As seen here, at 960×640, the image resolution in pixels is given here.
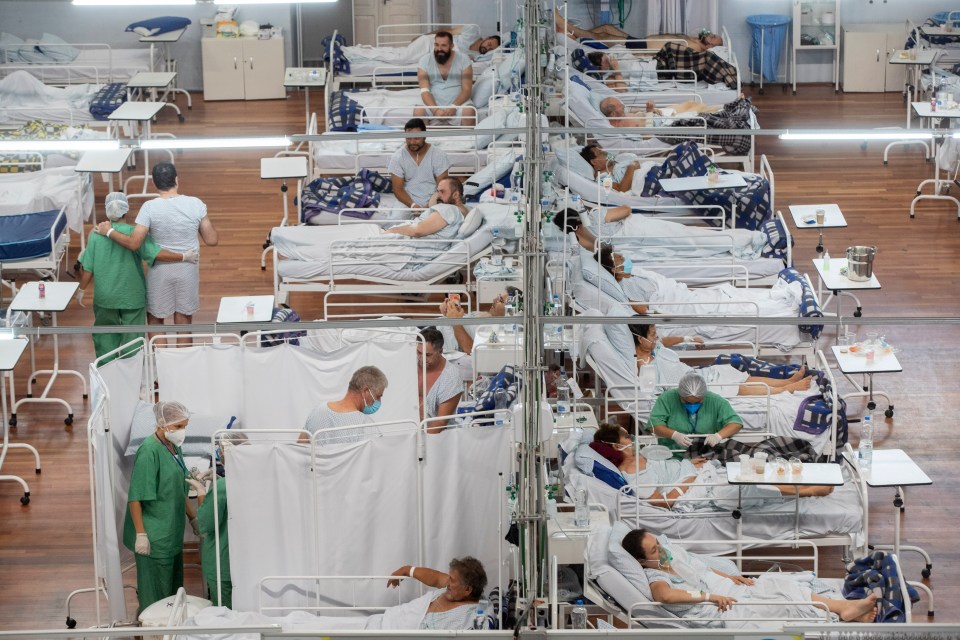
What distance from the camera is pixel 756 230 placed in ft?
33.0

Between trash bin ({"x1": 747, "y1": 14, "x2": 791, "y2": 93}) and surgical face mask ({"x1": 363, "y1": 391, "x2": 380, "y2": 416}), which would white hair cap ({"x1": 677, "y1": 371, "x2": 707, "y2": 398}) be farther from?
trash bin ({"x1": 747, "y1": 14, "x2": 791, "y2": 93})

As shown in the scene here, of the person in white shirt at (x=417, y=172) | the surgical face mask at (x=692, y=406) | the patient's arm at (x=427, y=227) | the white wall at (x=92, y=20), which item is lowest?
the surgical face mask at (x=692, y=406)

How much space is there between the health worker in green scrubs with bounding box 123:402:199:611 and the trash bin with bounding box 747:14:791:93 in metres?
10.1

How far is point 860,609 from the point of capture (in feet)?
19.9

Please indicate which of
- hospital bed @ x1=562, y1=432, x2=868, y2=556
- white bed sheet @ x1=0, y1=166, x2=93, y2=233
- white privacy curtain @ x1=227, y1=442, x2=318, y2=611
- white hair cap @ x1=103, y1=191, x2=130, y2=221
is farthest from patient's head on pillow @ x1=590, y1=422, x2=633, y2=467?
white bed sheet @ x1=0, y1=166, x2=93, y2=233

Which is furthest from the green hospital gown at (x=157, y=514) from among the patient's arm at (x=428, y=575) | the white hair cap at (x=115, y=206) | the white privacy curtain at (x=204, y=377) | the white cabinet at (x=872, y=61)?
the white cabinet at (x=872, y=61)

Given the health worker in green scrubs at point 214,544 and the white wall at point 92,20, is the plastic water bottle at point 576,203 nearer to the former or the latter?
the health worker in green scrubs at point 214,544

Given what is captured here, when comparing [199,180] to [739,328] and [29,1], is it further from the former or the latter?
[739,328]

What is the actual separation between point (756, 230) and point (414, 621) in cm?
503

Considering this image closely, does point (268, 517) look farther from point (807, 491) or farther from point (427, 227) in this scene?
point (427, 227)

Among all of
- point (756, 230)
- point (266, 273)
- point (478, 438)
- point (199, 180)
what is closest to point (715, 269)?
point (756, 230)

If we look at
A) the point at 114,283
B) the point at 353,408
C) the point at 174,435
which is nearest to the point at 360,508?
the point at 353,408

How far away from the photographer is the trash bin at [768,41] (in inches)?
588

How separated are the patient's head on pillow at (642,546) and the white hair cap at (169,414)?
6.49ft
